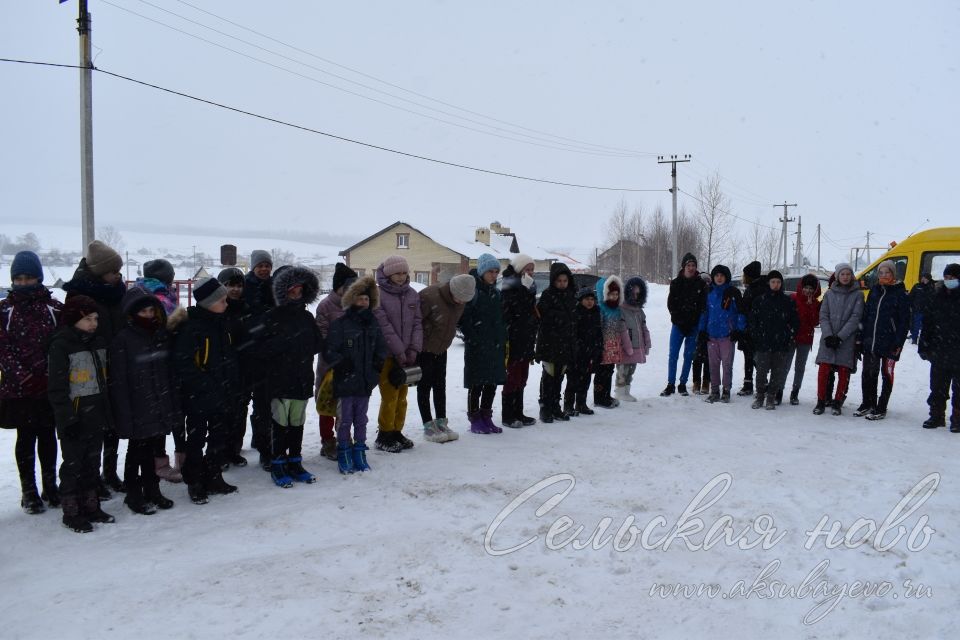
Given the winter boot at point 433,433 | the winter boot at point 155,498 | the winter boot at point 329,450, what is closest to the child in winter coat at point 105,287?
the winter boot at point 155,498

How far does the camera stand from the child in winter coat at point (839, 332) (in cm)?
805

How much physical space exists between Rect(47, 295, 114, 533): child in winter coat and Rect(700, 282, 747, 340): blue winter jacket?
7.21 m

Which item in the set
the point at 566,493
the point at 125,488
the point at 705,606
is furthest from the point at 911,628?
the point at 125,488

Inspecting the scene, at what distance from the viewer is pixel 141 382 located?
15.4 ft

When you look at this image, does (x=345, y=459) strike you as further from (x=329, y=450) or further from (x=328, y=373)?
(x=328, y=373)

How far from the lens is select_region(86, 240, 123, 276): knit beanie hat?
499 centimetres

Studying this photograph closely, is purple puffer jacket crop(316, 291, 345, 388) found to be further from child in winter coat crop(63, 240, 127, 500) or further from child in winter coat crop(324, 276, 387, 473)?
child in winter coat crop(63, 240, 127, 500)

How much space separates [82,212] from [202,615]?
28.0 ft

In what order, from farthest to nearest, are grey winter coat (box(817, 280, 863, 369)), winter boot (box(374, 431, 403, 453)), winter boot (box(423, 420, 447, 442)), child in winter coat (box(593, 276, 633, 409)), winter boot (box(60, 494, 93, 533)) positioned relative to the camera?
child in winter coat (box(593, 276, 633, 409)) < grey winter coat (box(817, 280, 863, 369)) < winter boot (box(423, 420, 447, 442)) < winter boot (box(374, 431, 403, 453)) < winter boot (box(60, 494, 93, 533))

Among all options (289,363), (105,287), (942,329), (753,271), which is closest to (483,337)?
(289,363)

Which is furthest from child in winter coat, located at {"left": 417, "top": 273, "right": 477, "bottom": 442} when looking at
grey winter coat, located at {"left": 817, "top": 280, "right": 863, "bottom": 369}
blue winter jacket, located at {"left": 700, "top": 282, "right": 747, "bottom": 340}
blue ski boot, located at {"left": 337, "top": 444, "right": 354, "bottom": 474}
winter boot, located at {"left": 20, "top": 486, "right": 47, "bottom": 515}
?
grey winter coat, located at {"left": 817, "top": 280, "right": 863, "bottom": 369}

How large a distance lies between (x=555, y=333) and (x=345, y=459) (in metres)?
3.03

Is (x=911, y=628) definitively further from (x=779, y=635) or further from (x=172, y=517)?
(x=172, y=517)

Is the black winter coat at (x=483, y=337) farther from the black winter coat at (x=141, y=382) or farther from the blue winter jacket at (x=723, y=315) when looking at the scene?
the blue winter jacket at (x=723, y=315)
